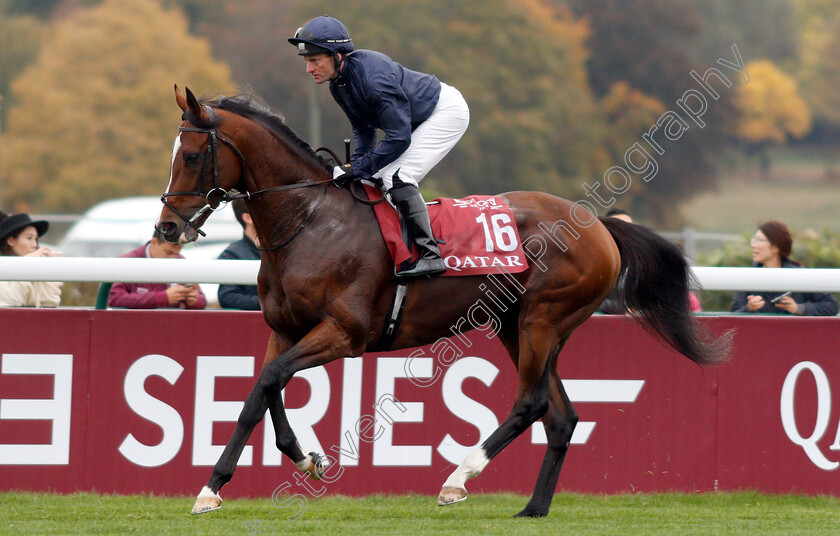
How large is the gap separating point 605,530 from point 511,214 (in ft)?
4.98

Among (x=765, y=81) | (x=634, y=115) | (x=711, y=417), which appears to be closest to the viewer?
(x=711, y=417)

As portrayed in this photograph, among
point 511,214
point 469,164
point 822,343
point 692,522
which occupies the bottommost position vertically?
point 469,164

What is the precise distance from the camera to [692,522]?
4926 mm

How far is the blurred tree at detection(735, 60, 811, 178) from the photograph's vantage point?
53.9m

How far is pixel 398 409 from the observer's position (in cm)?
557

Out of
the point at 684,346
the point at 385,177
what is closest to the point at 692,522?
the point at 684,346

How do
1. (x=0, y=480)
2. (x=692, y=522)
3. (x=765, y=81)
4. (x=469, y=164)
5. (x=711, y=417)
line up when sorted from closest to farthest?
(x=692, y=522)
(x=0, y=480)
(x=711, y=417)
(x=469, y=164)
(x=765, y=81)

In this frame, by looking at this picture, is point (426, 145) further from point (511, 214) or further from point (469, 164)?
point (469, 164)

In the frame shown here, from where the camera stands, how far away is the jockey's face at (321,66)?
15.6 ft

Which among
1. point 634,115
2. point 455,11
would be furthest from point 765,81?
point 455,11

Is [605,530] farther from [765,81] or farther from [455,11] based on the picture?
[765,81]

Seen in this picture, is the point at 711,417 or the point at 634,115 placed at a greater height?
the point at 711,417

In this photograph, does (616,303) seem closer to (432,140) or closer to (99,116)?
(432,140)

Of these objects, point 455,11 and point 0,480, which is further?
point 455,11
